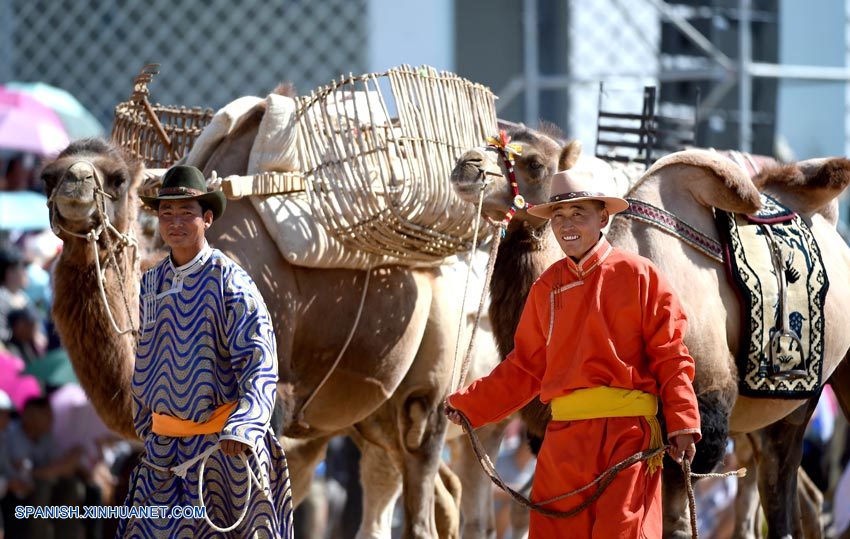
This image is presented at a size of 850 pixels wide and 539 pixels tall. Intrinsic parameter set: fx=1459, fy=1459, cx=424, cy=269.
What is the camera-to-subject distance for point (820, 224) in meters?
6.55

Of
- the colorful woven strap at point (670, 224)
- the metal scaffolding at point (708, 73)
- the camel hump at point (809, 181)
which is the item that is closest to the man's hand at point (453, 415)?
the colorful woven strap at point (670, 224)

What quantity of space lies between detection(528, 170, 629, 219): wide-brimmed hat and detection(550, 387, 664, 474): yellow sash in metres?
0.60

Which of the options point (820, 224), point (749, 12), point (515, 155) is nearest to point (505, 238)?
point (515, 155)

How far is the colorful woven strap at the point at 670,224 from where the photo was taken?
555cm

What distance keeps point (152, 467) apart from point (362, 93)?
7.68 feet

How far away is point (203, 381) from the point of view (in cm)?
451

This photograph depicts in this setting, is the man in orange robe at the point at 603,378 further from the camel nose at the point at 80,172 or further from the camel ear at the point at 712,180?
the camel nose at the point at 80,172

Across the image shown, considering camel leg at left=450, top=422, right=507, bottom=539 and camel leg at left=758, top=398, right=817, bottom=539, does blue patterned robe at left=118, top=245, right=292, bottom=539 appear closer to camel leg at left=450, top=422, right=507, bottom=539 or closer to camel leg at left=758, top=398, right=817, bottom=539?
camel leg at left=758, top=398, right=817, bottom=539

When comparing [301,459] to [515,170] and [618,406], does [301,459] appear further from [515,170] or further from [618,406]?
[618,406]

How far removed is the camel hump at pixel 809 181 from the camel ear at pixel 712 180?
27.9 inches

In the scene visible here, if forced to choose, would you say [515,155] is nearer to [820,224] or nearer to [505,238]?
[505,238]

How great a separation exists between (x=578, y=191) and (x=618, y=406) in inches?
27.0

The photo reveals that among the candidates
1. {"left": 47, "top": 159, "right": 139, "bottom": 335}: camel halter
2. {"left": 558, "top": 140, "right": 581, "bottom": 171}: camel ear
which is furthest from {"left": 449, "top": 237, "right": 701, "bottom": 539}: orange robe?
{"left": 47, "top": 159, "right": 139, "bottom": 335}: camel halter

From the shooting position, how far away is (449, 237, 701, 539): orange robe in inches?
174
